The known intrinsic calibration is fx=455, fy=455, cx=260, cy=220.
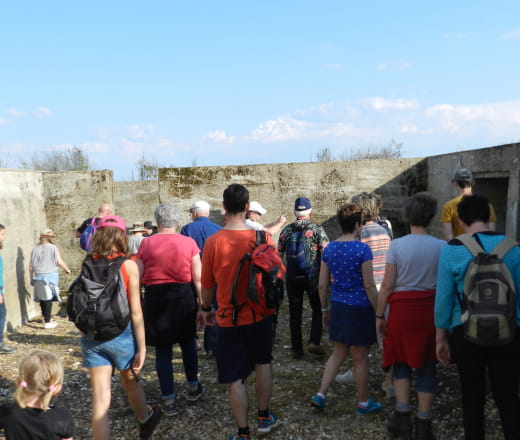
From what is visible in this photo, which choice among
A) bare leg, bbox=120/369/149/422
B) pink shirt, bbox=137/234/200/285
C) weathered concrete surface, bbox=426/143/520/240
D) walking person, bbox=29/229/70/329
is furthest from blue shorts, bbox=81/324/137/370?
walking person, bbox=29/229/70/329

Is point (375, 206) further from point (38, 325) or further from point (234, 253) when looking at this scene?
point (38, 325)

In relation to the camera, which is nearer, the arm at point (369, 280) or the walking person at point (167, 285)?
the arm at point (369, 280)

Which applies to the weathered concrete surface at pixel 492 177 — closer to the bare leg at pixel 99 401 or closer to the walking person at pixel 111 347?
the walking person at pixel 111 347

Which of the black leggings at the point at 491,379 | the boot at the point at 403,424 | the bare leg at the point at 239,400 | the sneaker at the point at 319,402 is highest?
the black leggings at the point at 491,379

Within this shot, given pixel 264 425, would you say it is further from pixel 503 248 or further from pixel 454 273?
pixel 503 248

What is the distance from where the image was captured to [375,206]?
12.9 ft

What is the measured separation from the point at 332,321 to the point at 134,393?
158cm

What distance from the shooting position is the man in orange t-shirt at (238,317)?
3.13 metres

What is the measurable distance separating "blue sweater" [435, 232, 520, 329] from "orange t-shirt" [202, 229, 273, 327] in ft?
3.98

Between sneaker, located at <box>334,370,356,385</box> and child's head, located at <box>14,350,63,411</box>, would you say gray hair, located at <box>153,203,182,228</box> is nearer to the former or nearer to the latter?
child's head, located at <box>14,350,63,411</box>

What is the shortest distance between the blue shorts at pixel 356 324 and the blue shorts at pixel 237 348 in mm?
688

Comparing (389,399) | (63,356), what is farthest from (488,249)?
(63,356)

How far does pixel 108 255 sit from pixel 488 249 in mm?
2378

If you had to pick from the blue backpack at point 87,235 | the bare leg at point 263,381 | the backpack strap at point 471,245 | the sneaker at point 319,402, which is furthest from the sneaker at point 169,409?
the blue backpack at point 87,235
